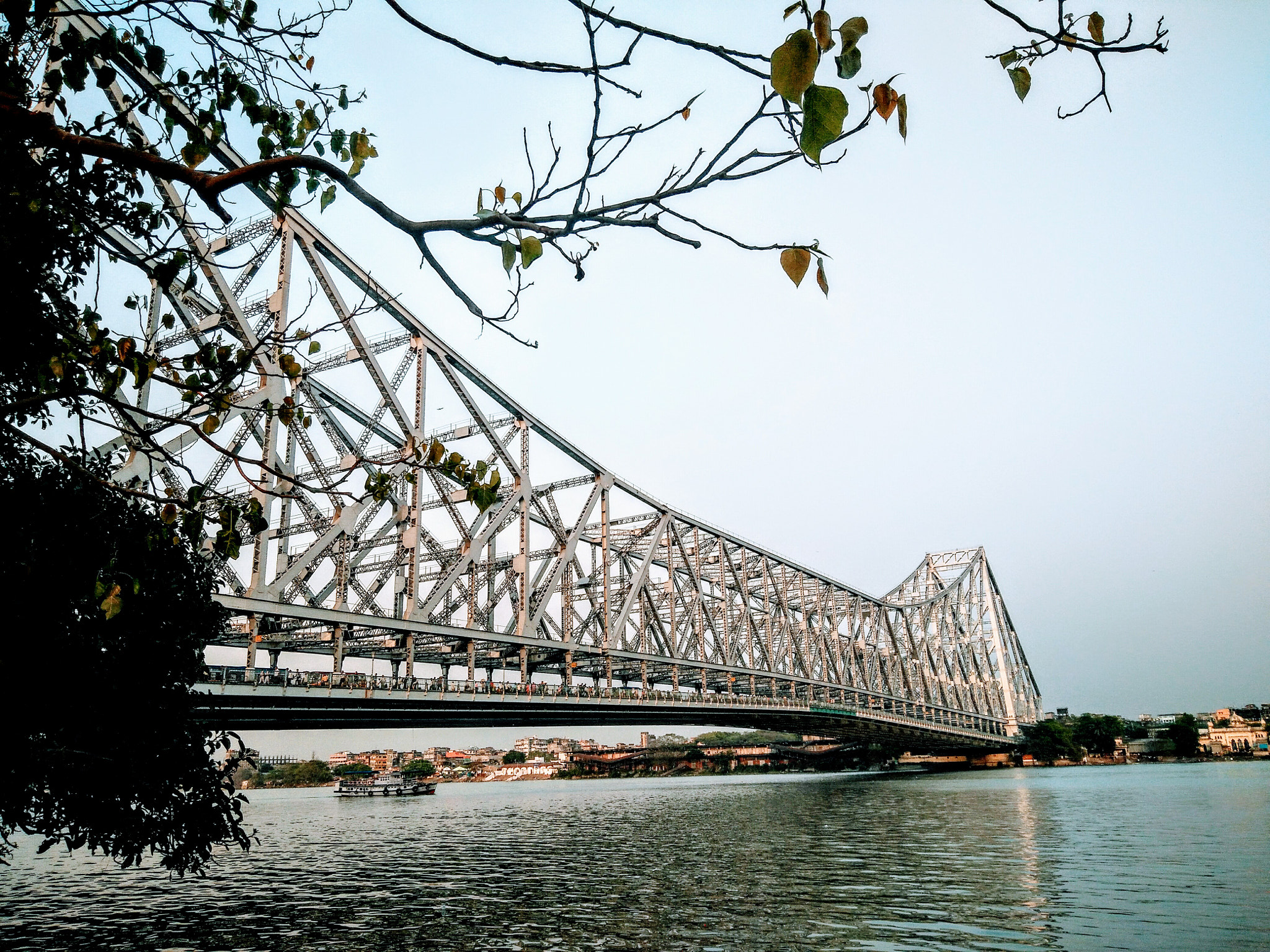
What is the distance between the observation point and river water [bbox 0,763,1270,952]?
15.2 metres

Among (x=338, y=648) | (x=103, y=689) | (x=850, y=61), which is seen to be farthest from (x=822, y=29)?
(x=338, y=648)

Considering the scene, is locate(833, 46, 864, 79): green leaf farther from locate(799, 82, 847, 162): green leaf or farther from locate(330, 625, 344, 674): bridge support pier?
locate(330, 625, 344, 674): bridge support pier

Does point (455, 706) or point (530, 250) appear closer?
point (530, 250)

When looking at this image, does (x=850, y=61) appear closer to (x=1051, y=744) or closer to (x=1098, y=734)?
(x=1051, y=744)

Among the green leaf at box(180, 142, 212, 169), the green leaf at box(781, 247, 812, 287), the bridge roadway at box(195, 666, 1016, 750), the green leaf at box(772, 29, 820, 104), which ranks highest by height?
the green leaf at box(180, 142, 212, 169)

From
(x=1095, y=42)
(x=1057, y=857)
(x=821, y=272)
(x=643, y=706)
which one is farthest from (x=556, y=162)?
(x=643, y=706)

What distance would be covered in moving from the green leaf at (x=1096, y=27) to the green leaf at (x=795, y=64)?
1642mm

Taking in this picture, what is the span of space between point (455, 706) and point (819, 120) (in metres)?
38.5

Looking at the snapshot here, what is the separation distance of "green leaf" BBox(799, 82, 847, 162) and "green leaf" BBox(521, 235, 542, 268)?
156 centimetres

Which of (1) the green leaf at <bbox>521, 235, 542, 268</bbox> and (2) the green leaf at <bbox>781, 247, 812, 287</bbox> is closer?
(2) the green leaf at <bbox>781, 247, 812, 287</bbox>

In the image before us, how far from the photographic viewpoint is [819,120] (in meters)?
2.64

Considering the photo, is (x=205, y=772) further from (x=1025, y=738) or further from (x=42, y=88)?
(x=1025, y=738)

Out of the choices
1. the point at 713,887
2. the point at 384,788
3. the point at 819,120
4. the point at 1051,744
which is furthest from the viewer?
the point at 1051,744

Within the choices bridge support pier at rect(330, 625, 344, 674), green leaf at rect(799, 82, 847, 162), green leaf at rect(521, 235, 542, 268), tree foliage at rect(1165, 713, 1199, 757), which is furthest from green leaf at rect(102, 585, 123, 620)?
tree foliage at rect(1165, 713, 1199, 757)
